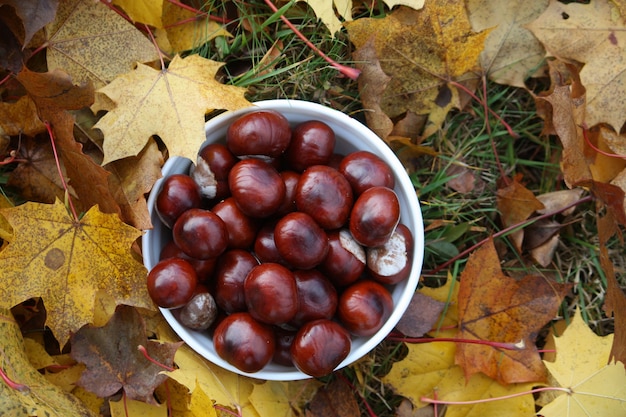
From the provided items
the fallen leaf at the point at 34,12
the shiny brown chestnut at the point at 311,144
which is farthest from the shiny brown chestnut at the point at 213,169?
the fallen leaf at the point at 34,12

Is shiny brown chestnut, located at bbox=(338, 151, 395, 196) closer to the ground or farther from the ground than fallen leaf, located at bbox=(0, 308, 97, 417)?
farther from the ground

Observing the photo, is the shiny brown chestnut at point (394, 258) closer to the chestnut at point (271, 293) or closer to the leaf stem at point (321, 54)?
the chestnut at point (271, 293)

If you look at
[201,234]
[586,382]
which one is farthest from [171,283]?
[586,382]

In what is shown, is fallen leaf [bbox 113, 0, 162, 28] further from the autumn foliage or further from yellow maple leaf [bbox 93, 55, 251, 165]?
yellow maple leaf [bbox 93, 55, 251, 165]

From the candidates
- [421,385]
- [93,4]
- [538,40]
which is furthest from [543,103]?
[93,4]

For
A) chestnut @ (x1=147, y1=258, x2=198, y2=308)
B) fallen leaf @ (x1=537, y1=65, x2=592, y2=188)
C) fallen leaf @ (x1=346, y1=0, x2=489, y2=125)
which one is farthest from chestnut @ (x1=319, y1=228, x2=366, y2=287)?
fallen leaf @ (x1=537, y1=65, x2=592, y2=188)

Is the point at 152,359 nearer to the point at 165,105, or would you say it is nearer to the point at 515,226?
the point at 165,105

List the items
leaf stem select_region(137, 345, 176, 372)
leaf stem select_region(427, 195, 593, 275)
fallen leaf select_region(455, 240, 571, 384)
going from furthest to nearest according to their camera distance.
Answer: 1. leaf stem select_region(427, 195, 593, 275)
2. fallen leaf select_region(455, 240, 571, 384)
3. leaf stem select_region(137, 345, 176, 372)
